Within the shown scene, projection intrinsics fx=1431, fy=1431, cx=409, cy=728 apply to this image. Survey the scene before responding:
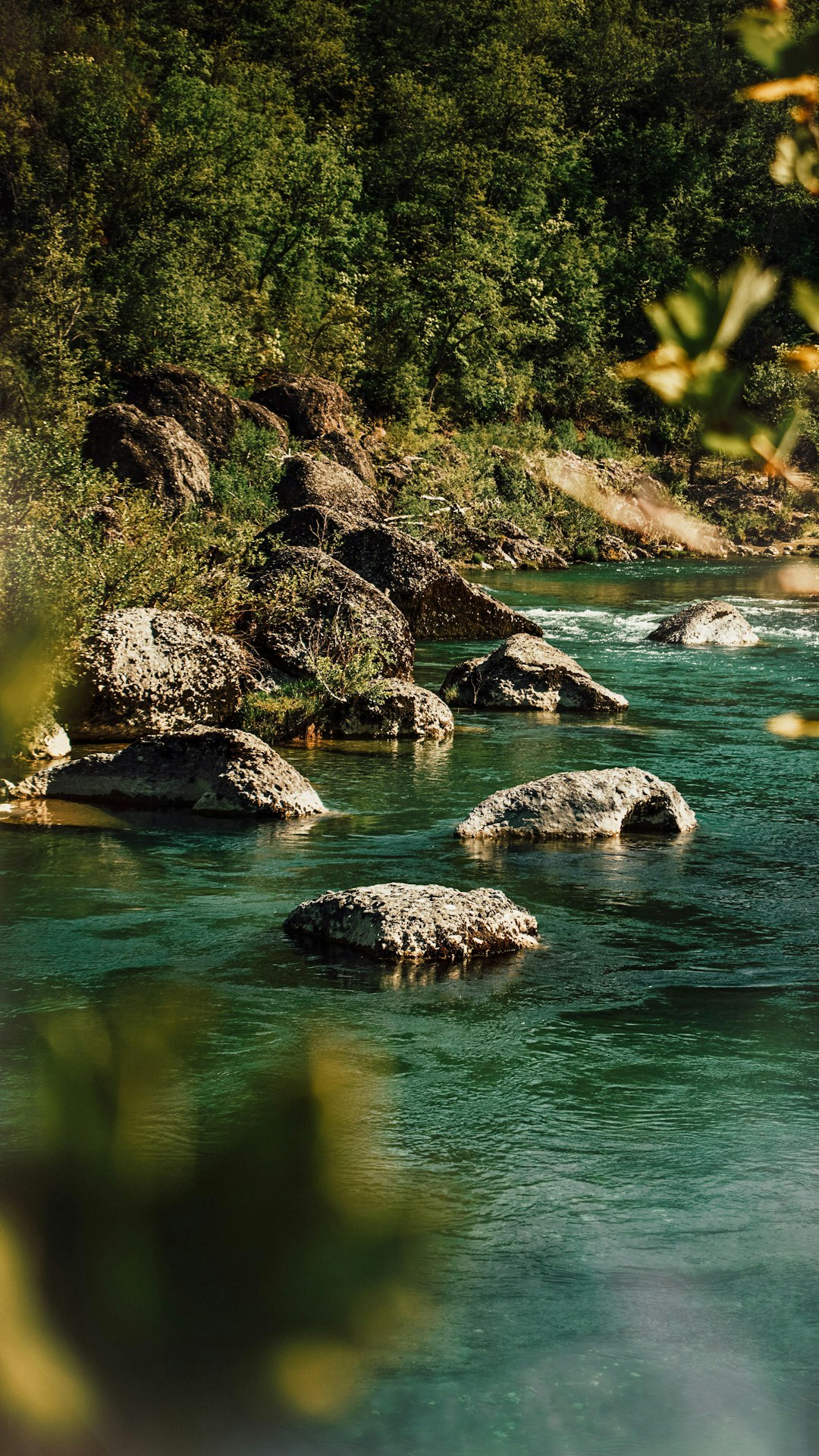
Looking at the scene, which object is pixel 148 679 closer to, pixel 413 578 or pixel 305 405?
pixel 413 578

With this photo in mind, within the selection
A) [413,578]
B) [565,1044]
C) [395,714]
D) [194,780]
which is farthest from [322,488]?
[565,1044]

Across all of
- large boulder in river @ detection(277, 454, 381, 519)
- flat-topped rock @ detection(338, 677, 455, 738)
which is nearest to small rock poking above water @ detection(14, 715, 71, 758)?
flat-topped rock @ detection(338, 677, 455, 738)

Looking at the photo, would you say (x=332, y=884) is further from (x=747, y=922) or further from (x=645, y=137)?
(x=645, y=137)

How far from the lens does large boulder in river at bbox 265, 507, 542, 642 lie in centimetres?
1881

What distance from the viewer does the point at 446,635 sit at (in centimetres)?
2005

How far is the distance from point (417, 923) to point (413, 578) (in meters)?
12.6

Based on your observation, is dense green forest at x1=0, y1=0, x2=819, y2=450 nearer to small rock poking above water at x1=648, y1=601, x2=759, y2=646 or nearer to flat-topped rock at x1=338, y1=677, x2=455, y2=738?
small rock poking above water at x1=648, y1=601, x2=759, y2=646

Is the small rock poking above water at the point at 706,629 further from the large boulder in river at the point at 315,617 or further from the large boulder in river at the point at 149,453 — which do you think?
the large boulder in river at the point at 149,453

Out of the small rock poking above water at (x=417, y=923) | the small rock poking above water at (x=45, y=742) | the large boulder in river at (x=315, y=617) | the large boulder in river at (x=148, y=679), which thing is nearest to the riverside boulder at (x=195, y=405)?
the large boulder in river at (x=315, y=617)

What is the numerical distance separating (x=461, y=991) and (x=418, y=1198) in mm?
1899

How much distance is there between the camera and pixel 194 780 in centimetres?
1027

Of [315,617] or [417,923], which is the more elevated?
[315,617]

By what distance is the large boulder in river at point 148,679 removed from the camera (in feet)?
40.3

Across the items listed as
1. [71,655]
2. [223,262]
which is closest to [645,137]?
[223,262]
